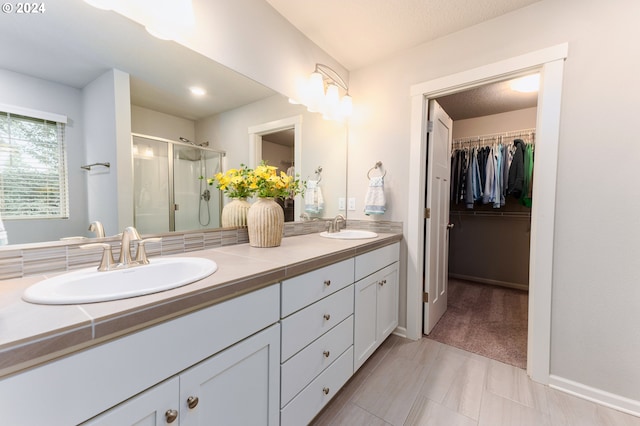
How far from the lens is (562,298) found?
149cm

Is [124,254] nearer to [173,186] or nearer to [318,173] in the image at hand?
[173,186]

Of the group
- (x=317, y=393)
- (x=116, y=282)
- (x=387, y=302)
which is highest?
(x=116, y=282)

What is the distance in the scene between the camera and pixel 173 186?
4.05 feet

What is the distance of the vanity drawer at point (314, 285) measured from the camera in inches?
40.2

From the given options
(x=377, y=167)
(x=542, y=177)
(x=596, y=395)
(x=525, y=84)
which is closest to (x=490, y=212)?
(x=525, y=84)

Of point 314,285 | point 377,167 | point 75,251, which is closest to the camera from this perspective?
point 75,251

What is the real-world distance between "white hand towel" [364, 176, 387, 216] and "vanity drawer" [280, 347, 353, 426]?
3.35ft

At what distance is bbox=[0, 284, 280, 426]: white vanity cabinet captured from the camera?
0.50 meters

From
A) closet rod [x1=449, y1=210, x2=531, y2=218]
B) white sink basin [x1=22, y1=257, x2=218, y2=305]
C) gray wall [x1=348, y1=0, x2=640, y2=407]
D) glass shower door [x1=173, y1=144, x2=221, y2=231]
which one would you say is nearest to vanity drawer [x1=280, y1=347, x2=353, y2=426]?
white sink basin [x1=22, y1=257, x2=218, y2=305]

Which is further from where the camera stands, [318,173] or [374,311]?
[318,173]

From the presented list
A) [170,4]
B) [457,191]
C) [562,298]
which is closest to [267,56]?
[170,4]

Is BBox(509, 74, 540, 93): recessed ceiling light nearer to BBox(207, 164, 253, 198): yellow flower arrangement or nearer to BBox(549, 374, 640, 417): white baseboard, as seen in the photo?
BBox(549, 374, 640, 417): white baseboard

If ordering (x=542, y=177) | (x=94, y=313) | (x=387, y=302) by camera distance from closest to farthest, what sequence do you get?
(x=94, y=313)
(x=542, y=177)
(x=387, y=302)

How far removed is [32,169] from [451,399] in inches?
84.8
